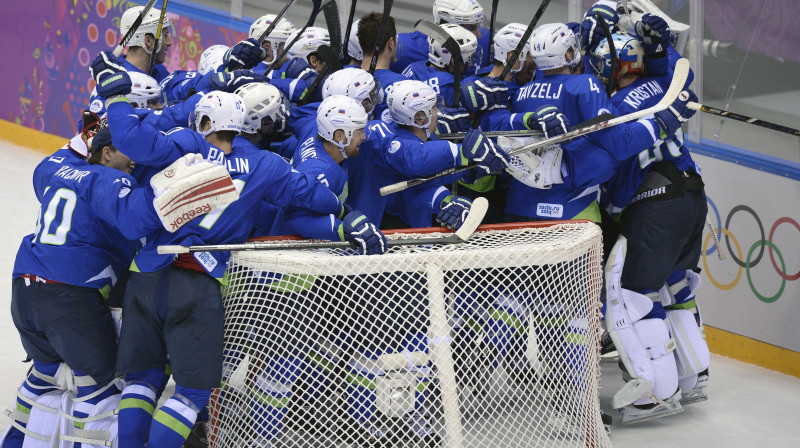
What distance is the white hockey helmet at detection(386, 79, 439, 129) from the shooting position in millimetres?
3973

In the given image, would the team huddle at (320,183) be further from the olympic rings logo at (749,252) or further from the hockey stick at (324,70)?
the olympic rings logo at (749,252)

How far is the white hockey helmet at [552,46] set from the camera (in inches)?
161

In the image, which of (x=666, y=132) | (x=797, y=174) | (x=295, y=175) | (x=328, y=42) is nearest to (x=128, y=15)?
(x=328, y=42)

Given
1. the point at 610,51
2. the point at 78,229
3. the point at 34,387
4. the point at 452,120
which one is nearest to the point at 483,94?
the point at 452,120

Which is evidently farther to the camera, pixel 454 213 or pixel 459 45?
pixel 459 45

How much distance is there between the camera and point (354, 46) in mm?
4973

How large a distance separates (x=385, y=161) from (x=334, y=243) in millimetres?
676

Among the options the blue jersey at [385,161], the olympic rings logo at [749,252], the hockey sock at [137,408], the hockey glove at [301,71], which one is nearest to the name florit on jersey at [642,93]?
the blue jersey at [385,161]

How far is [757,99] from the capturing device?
5.14 m

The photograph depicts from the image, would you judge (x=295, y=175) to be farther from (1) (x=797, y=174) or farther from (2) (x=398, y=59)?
(1) (x=797, y=174)

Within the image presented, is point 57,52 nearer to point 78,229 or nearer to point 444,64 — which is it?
point 444,64

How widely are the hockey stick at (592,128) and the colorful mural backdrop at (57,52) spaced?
4.12m

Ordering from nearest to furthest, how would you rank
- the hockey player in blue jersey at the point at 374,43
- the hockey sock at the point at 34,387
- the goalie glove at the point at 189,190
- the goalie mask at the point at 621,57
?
the goalie glove at the point at 189,190 < the hockey sock at the point at 34,387 < the goalie mask at the point at 621,57 < the hockey player in blue jersey at the point at 374,43

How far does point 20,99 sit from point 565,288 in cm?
642
